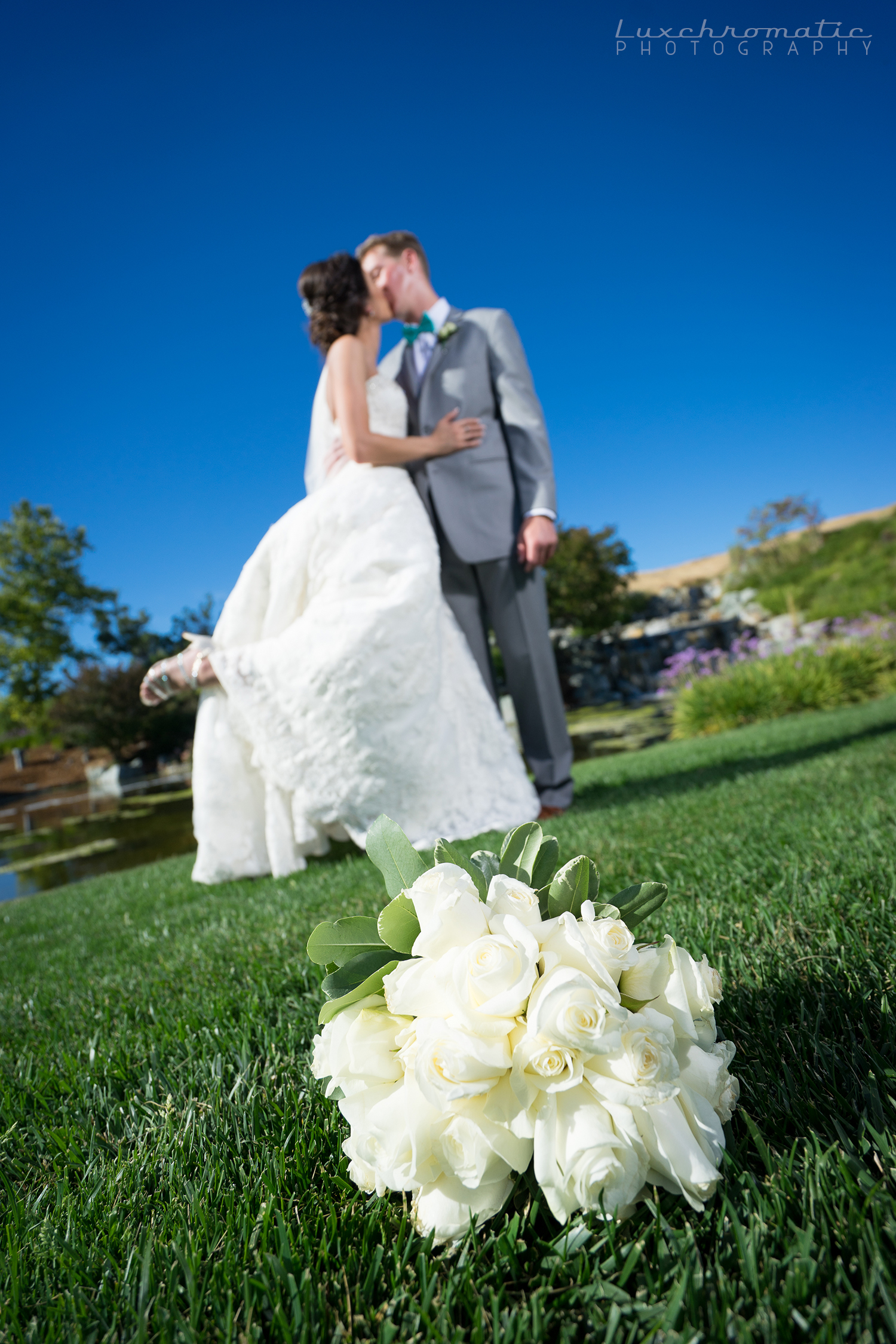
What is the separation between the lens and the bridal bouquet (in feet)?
1.97

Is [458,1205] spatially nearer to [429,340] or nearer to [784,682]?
[429,340]

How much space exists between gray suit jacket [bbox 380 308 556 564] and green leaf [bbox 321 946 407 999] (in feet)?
9.42

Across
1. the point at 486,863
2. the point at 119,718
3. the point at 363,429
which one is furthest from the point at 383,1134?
the point at 119,718

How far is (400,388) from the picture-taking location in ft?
12.0

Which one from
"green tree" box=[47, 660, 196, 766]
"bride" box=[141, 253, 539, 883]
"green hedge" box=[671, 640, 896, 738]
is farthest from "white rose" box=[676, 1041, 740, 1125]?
"green tree" box=[47, 660, 196, 766]

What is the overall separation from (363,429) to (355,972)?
118 inches

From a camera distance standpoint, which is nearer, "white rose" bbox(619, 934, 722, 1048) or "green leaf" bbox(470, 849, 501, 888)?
"white rose" bbox(619, 934, 722, 1048)

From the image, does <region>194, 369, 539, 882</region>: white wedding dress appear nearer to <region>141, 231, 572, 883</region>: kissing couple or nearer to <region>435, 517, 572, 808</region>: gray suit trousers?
<region>141, 231, 572, 883</region>: kissing couple

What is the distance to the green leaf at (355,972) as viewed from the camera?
28.5 inches

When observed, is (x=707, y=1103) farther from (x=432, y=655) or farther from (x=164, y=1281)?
(x=432, y=655)

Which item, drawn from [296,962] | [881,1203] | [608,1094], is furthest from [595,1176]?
[296,962]

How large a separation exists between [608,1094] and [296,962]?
3.93ft

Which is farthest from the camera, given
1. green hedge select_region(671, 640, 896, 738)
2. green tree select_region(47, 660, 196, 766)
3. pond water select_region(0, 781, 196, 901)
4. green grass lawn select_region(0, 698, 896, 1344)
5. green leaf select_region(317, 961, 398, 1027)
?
green tree select_region(47, 660, 196, 766)

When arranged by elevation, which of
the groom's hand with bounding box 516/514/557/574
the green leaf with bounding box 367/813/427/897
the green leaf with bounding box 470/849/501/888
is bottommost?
the green leaf with bounding box 470/849/501/888
